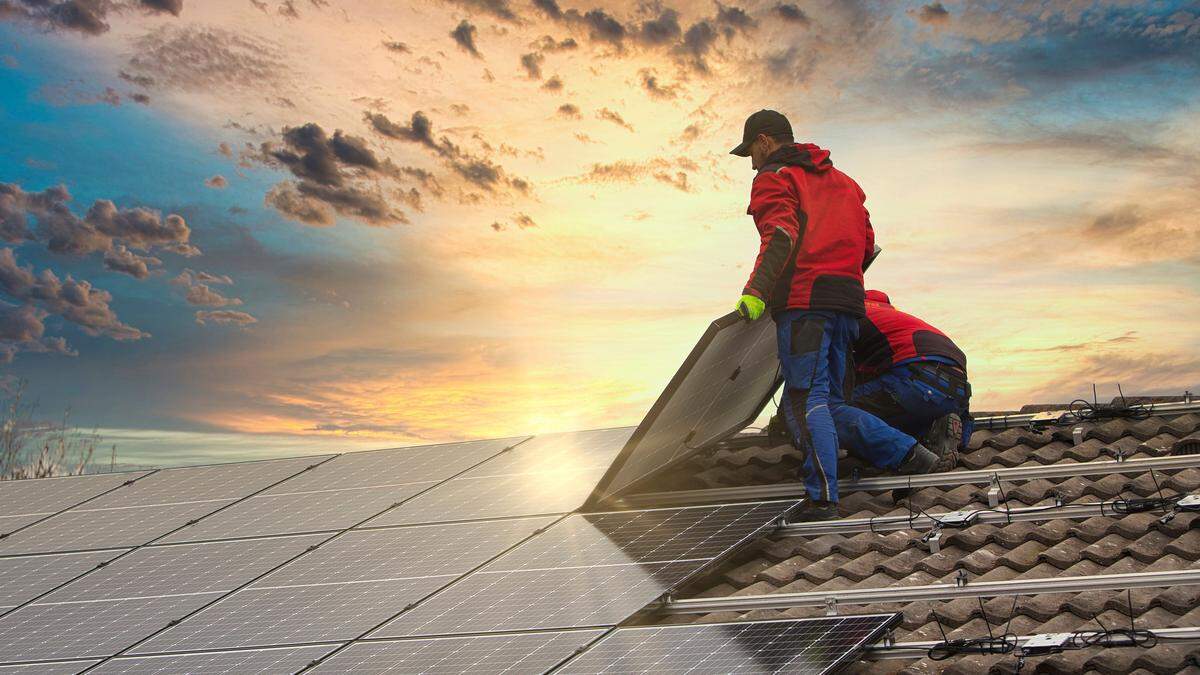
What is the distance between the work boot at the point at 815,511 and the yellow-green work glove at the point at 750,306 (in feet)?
4.37

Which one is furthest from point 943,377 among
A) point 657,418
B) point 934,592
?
point 934,592

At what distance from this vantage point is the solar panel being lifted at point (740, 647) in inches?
232

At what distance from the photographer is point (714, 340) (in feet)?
28.6

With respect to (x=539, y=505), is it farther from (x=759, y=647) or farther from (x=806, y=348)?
(x=759, y=647)

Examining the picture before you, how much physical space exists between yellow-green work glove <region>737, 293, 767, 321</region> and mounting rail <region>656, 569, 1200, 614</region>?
2047 millimetres

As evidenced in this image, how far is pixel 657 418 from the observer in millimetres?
8938

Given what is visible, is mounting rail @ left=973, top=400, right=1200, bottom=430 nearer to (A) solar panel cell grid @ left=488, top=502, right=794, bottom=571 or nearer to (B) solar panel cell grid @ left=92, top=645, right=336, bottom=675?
(A) solar panel cell grid @ left=488, top=502, right=794, bottom=571

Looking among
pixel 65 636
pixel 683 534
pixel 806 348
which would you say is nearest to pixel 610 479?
pixel 683 534

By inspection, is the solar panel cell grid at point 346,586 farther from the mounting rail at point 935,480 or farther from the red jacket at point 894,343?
the red jacket at point 894,343

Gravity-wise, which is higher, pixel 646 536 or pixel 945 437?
pixel 945 437

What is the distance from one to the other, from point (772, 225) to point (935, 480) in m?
2.12

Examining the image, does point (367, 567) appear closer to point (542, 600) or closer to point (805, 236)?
point (542, 600)

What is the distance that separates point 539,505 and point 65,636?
3425 millimetres

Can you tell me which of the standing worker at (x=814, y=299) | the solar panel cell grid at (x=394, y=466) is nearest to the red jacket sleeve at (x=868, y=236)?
the standing worker at (x=814, y=299)
